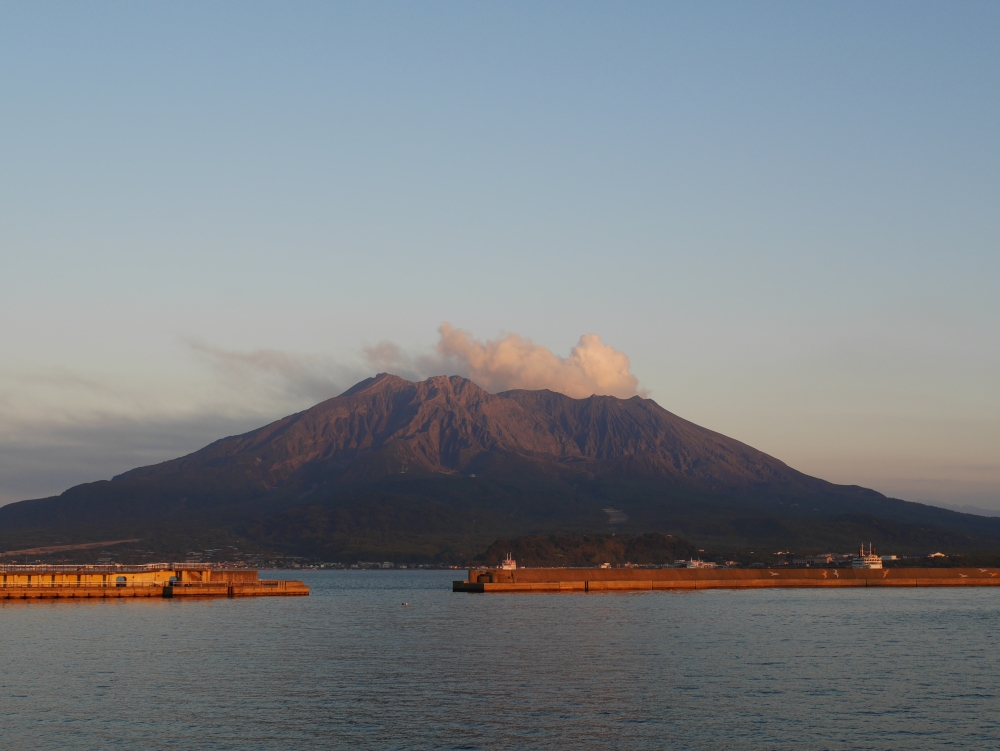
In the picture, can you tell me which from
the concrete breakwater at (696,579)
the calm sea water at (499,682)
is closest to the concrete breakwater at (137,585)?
the calm sea water at (499,682)

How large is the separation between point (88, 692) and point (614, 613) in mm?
64228

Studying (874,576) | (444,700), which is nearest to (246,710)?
(444,700)

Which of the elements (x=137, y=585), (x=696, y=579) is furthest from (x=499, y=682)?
(x=696, y=579)

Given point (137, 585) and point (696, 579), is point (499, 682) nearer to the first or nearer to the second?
point (137, 585)

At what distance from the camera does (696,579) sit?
175m

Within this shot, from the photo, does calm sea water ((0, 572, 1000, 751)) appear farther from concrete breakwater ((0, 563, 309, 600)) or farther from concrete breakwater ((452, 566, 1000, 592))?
concrete breakwater ((452, 566, 1000, 592))

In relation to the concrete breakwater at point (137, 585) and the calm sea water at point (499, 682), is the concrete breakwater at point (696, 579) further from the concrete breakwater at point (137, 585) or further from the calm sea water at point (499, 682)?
the calm sea water at point (499, 682)

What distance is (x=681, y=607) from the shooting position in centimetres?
11662

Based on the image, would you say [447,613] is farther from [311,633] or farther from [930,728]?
[930,728]

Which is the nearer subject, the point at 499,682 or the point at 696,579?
the point at 499,682

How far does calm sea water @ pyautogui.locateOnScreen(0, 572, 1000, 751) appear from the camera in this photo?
4075cm

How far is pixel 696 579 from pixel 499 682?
12621cm

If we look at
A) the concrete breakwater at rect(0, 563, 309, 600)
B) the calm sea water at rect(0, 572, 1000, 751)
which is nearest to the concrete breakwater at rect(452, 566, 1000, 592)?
the concrete breakwater at rect(0, 563, 309, 600)

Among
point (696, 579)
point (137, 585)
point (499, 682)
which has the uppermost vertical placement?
point (137, 585)
